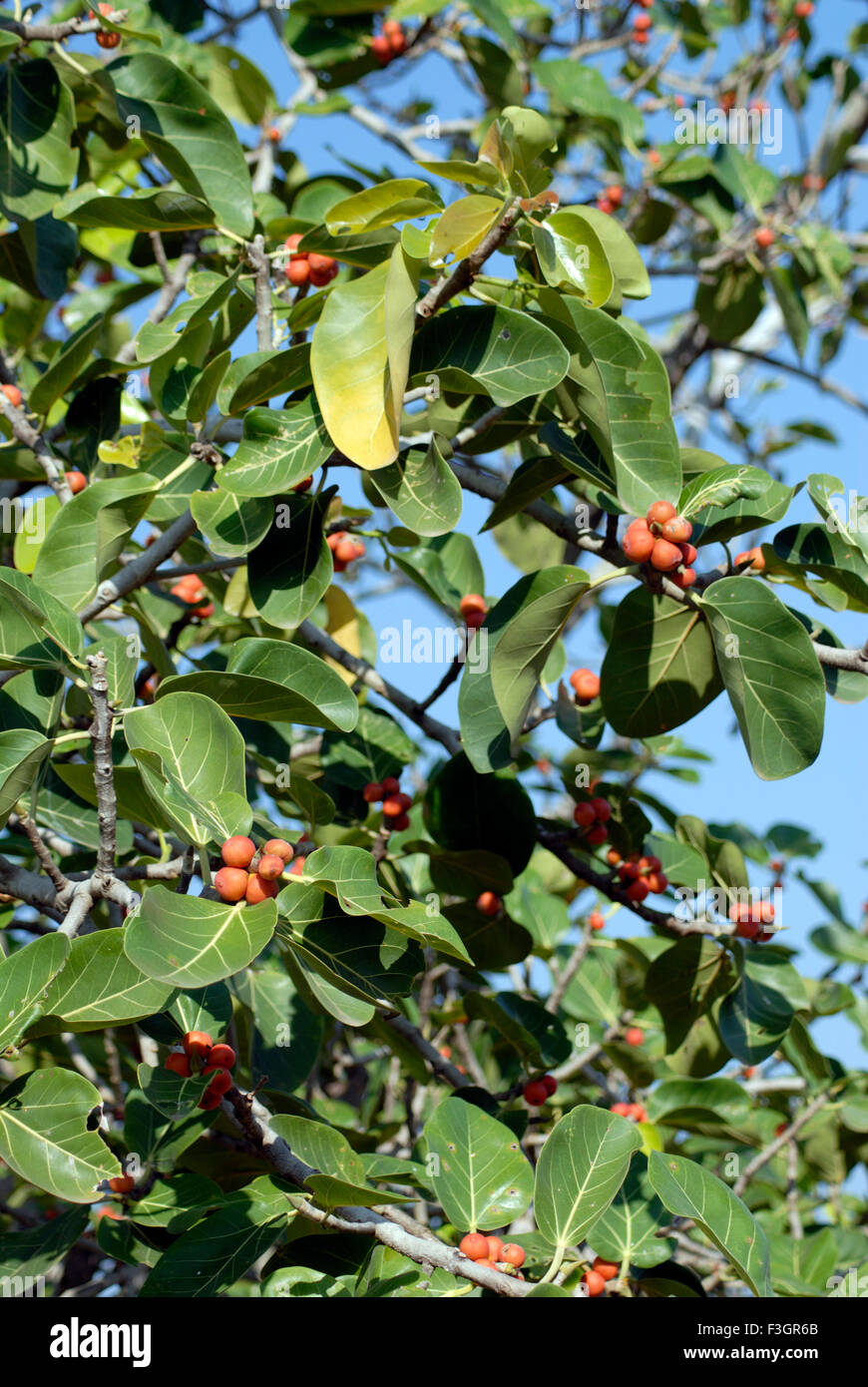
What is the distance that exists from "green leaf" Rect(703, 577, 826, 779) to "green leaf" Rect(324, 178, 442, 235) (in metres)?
0.71

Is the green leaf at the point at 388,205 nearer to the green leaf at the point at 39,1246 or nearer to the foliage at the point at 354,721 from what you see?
the foliage at the point at 354,721

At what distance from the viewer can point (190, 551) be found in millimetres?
2521

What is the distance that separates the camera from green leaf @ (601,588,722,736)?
203 centimetres

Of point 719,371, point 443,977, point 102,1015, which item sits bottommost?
point 443,977

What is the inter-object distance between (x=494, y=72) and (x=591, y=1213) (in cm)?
313

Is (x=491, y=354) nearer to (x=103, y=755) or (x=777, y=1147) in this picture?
(x=103, y=755)

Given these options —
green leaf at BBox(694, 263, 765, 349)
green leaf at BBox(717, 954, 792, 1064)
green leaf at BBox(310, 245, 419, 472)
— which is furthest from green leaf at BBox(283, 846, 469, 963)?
green leaf at BBox(694, 263, 765, 349)

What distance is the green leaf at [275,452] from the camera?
1788mm

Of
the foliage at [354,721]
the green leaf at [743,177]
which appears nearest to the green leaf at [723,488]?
the foliage at [354,721]

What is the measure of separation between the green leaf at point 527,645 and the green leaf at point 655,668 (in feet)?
A: 0.71

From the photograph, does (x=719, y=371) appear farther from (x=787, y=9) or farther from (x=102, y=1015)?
(x=102, y=1015)

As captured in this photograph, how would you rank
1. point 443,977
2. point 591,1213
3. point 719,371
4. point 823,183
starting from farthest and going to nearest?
point 719,371 < point 823,183 < point 443,977 < point 591,1213

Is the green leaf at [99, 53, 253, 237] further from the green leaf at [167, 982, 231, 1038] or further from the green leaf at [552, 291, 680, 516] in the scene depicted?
the green leaf at [167, 982, 231, 1038]
